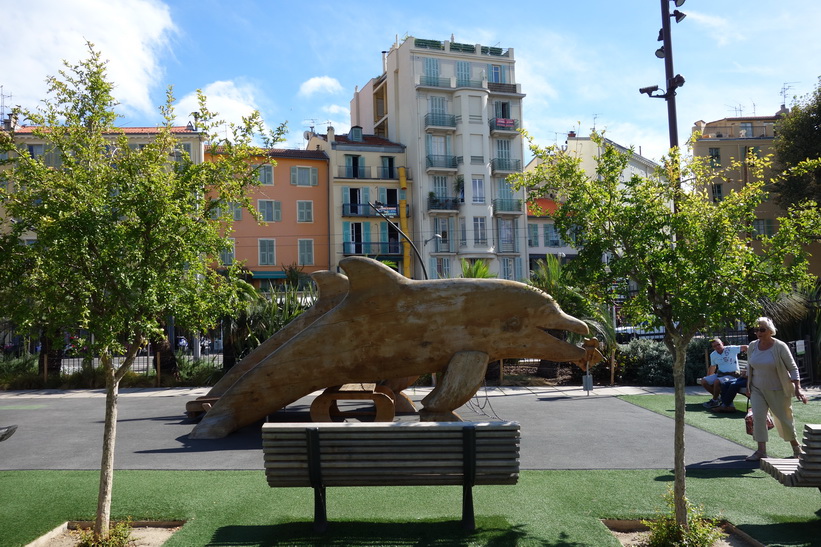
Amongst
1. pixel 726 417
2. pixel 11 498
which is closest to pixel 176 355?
pixel 11 498

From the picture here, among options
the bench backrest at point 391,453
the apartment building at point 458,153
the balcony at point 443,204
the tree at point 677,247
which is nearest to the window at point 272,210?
the apartment building at point 458,153

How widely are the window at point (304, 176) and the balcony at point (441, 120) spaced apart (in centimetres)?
784

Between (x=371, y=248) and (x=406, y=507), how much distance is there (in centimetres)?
3684

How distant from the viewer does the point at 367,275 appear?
909 centimetres

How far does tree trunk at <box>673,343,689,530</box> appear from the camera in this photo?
528 centimetres

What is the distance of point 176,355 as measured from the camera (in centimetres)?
2075

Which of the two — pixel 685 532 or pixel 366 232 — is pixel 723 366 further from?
pixel 366 232

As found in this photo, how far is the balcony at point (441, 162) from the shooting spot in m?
43.1

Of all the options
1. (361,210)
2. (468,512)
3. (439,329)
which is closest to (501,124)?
(361,210)

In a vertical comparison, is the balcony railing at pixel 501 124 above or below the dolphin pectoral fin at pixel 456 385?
above

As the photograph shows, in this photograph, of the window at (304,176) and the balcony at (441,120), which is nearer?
the window at (304,176)

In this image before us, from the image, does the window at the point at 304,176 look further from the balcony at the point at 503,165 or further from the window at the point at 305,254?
the balcony at the point at 503,165

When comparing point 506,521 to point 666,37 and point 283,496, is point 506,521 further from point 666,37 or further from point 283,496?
point 666,37

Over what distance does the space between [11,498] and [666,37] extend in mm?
10691
